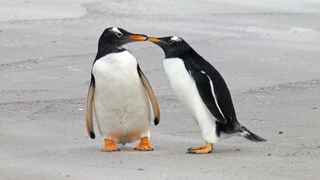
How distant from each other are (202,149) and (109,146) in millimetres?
719

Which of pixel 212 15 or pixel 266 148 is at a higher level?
pixel 266 148

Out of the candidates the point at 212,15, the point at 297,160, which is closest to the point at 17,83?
the point at 297,160

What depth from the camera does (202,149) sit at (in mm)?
7164

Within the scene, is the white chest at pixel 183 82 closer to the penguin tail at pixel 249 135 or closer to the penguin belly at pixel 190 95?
the penguin belly at pixel 190 95

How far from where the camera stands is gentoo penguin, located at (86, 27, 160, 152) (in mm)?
7246

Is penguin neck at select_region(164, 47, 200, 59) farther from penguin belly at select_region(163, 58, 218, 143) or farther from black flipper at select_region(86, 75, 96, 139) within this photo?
black flipper at select_region(86, 75, 96, 139)

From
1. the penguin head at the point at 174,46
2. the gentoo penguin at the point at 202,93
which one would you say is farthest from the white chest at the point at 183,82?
the penguin head at the point at 174,46

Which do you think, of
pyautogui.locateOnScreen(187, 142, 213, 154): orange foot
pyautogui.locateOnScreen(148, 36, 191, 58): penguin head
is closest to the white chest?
pyautogui.locateOnScreen(148, 36, 191, 58): penguin head

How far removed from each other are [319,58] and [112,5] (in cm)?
536

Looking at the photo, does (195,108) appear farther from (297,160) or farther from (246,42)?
(246,42)

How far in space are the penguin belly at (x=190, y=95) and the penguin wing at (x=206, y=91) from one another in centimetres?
3

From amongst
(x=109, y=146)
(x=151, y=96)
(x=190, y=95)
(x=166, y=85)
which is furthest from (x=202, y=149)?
(x=166, y=85)

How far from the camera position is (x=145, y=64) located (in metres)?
11.6

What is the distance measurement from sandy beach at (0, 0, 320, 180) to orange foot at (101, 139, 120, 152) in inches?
4.6
